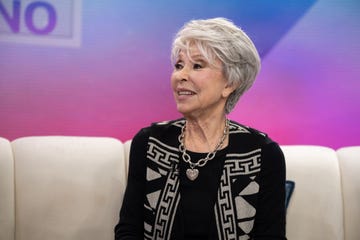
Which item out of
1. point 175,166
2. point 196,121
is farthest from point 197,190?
point 196,121

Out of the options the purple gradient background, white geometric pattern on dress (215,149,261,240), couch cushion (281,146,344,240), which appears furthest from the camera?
the purple gradient background

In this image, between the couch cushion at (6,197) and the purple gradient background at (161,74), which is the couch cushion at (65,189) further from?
the purple gradient background at (161,74)

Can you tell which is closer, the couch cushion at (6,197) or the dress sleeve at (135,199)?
the dress sleeve at (135,199)

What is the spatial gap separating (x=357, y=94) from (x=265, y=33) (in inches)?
23.1

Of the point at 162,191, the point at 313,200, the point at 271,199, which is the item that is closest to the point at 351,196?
the point at 313,200

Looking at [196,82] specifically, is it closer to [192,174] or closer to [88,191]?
[192,174]

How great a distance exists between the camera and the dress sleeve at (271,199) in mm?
1951

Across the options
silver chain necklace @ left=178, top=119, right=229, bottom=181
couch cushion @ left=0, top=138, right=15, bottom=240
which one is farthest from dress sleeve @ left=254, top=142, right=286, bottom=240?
couch cushion @ left=0, top=138, right=15, bottom=240

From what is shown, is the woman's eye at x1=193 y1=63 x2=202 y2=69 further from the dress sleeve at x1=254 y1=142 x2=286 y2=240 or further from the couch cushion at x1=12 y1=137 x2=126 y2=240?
the couch cushion at x1=12 y1=137 x2=126 y2=240

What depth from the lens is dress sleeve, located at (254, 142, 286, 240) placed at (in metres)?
1.95

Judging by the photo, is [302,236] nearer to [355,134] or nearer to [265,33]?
[355,134]

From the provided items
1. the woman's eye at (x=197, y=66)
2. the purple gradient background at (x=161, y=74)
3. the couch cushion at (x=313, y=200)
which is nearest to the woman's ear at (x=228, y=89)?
the woman's eye at (x=197, y=66)

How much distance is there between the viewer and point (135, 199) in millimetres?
1966

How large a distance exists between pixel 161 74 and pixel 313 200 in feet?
3.01
